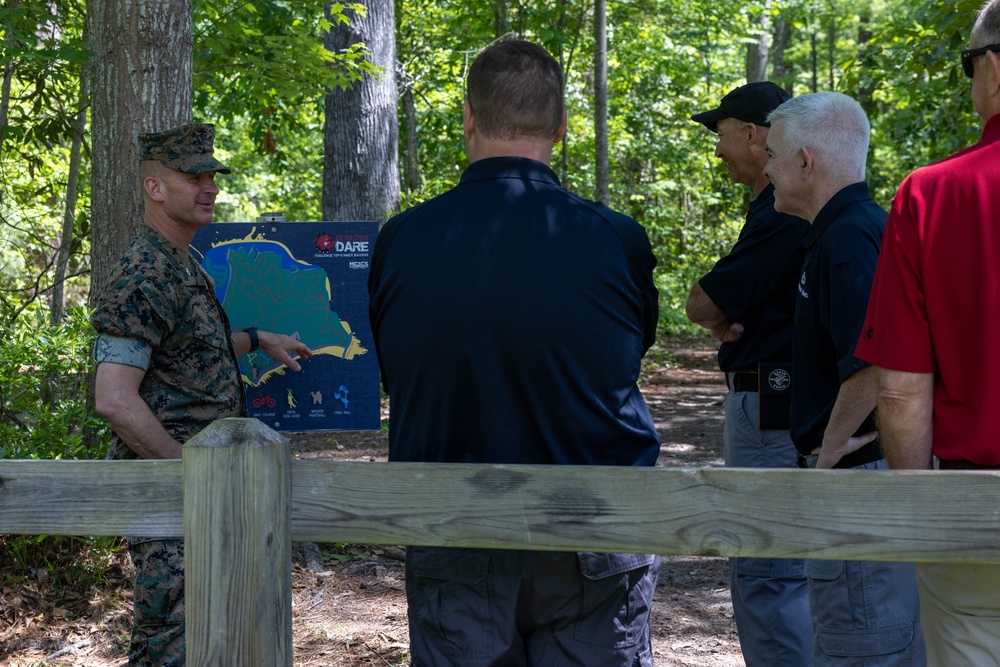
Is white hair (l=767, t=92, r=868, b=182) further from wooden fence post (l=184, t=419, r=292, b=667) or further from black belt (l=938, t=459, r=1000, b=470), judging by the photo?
wooden fence post (l=184, t=419, r=292, b=667)

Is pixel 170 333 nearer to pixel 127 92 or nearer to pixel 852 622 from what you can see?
pixel 127 92

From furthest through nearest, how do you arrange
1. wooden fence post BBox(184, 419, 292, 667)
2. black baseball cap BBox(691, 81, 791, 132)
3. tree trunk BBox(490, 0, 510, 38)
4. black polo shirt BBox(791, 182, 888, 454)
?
tree trunk BBox(490, 0, 510, 38) < black baseball cap BBox(691, 81, 791, 132) < black polo shirt BBox(791, 182, 888, 454) < wooden fence post BBox(184, 419, 292, 667)

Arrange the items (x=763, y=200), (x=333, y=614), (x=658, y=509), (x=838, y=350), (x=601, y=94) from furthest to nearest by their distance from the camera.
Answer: (x=601, y=94) → (x=333, y=614) → (x=763, y=200) → (x=838, y=350) → (x=658, y=509)

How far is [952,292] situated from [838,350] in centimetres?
70

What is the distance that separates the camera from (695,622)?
507 centimetres

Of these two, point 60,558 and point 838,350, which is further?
point 60,558

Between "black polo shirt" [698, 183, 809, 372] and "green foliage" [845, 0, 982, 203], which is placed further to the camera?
"green foliage" [845, 0, 982, 203]

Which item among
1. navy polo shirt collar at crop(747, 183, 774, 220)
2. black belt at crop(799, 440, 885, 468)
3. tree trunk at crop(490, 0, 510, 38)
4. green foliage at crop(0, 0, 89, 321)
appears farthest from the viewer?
tree trunk at crop(490, 0, 510, 38)

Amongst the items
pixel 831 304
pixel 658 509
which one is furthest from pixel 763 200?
pixel 658 509

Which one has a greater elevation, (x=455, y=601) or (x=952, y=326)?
(x=952, y=326)

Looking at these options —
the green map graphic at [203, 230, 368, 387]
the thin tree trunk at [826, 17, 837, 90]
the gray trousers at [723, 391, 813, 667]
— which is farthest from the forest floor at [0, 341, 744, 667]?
the thin tree trunk at [826, 17, 837, 90]

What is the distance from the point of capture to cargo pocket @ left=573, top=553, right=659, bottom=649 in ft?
7.45

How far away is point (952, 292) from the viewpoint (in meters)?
2.13

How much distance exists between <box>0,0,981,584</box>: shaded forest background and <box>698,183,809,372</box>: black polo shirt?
282 cm
